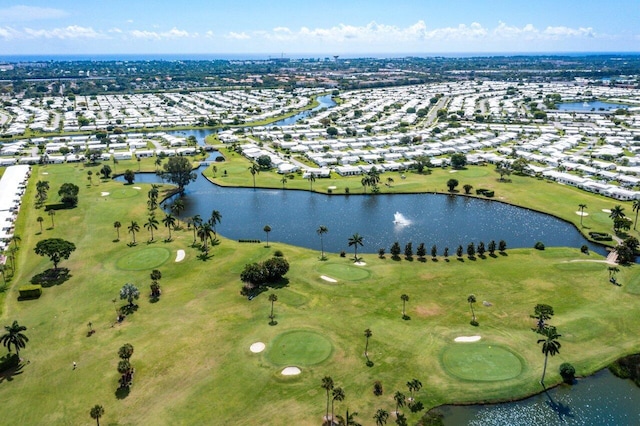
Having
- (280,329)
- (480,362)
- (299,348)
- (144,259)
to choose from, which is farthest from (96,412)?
(480,362)

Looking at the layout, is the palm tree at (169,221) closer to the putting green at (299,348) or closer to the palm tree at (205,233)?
the palm tree at (205,233)

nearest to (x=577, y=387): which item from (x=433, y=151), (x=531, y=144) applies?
(x=433, y=151)

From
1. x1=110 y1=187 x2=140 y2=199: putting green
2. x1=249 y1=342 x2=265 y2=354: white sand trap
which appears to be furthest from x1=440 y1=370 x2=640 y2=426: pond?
x1=110 y1=187 x2=140 y2=199: putting green

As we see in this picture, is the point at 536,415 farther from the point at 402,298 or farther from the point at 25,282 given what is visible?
the point at 25,282

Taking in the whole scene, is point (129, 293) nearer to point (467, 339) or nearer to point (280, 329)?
point (280, 329)

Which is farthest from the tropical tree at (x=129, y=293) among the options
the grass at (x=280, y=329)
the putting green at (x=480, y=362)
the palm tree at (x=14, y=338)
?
the putting green at (x=480, y=362)

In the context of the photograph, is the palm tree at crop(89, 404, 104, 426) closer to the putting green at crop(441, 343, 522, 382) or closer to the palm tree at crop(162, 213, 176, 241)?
the putting green at crop(441, 343, 522, 382)
